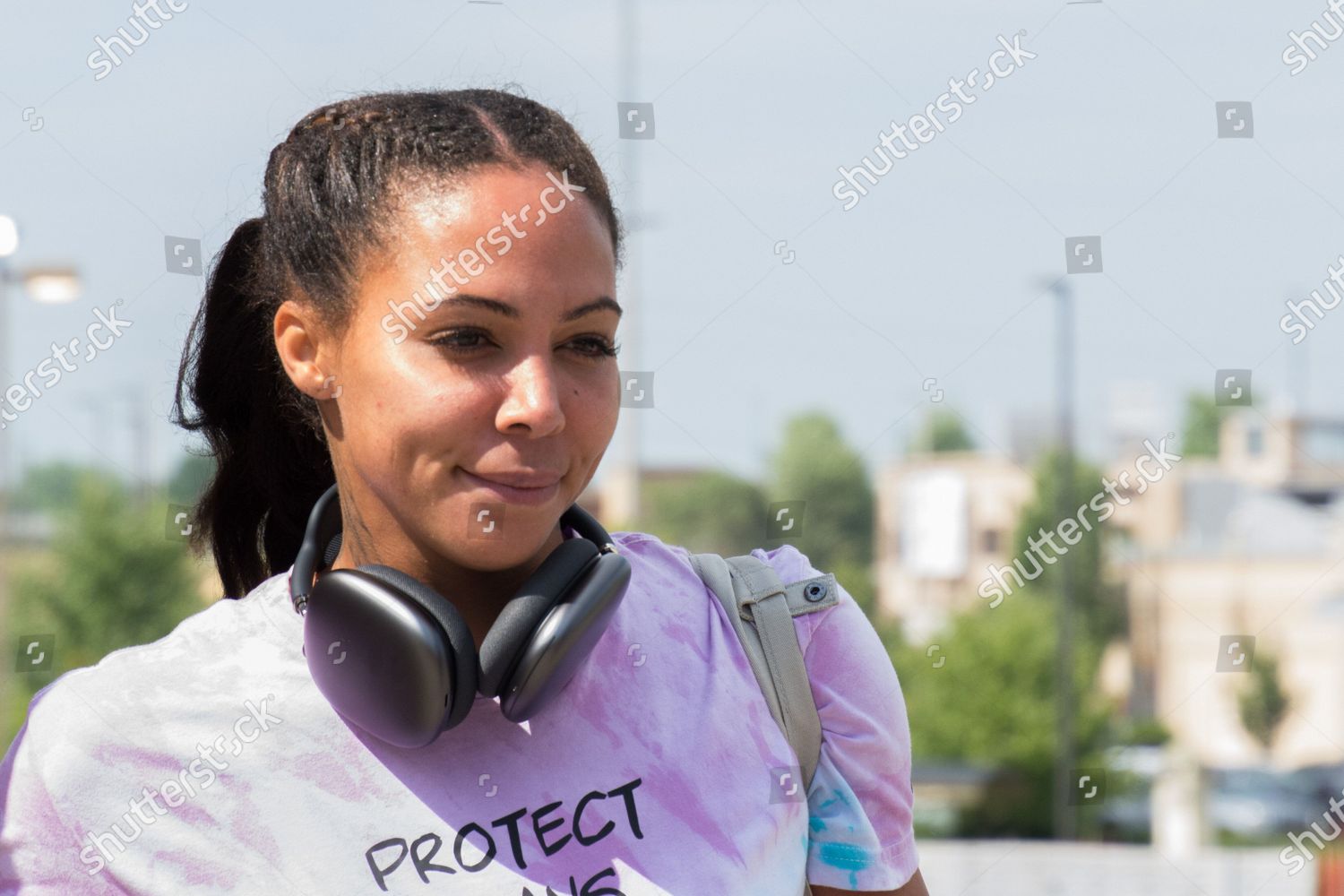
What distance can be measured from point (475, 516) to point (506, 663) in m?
0.13

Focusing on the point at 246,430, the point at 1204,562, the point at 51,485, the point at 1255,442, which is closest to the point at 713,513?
the point at 1204,562

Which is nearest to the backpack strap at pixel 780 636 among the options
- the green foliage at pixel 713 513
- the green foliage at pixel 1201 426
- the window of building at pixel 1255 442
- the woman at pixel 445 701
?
the woman at pixel 445 701

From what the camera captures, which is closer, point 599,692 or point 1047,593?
point 599,692

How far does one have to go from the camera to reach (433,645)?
4.11ft

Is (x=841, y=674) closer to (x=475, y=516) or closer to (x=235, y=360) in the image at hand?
(x=475, y=516)

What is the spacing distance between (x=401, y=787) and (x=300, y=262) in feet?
1.52

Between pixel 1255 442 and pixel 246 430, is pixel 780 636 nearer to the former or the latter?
pixel 246 430

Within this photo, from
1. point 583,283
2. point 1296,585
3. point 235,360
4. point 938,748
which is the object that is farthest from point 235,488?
point 1296,585

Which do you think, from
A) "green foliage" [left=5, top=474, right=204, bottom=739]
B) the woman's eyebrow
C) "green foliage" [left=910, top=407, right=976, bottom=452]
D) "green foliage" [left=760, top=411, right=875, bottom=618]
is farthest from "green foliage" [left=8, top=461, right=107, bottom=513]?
the woman's eyebrow

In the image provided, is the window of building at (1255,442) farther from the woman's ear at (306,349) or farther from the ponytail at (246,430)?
the woman's ear at (306,349)

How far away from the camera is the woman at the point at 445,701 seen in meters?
1.28

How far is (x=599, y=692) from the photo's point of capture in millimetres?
1391

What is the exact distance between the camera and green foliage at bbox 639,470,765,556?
32.9 metres

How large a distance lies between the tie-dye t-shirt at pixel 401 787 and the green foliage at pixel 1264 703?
86.2 feet
